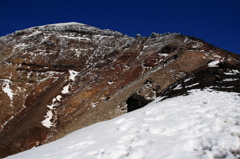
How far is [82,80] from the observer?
5453 cm

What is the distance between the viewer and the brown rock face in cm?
2403

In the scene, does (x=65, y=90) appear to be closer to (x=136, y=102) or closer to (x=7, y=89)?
(x=7, y=89)

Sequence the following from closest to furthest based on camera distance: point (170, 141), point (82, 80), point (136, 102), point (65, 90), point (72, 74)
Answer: point (170, 141)
point (136, 102)
point (65, 90)
point (82, 80)
point (72, 74)

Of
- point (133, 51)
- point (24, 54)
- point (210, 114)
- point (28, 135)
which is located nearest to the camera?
point (210, 114)

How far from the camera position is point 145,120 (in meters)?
7.83

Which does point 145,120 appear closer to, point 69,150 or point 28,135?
point 69,150

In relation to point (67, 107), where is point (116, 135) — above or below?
below

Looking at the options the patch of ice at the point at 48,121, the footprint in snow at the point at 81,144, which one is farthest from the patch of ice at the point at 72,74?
the footprint in snow at the point at 81,144

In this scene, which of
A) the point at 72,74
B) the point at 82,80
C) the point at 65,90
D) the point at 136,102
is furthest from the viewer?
the point at 72,74

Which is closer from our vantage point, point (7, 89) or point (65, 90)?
point (7, 89)

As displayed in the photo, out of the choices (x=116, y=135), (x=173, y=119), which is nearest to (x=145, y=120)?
(x=173, y=119)

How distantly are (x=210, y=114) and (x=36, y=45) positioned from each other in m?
104

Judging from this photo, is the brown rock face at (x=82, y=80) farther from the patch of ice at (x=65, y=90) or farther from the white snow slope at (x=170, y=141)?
the white snow slope at (x=170, y=141)

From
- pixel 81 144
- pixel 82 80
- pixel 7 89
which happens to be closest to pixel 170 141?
pixel 81 144
